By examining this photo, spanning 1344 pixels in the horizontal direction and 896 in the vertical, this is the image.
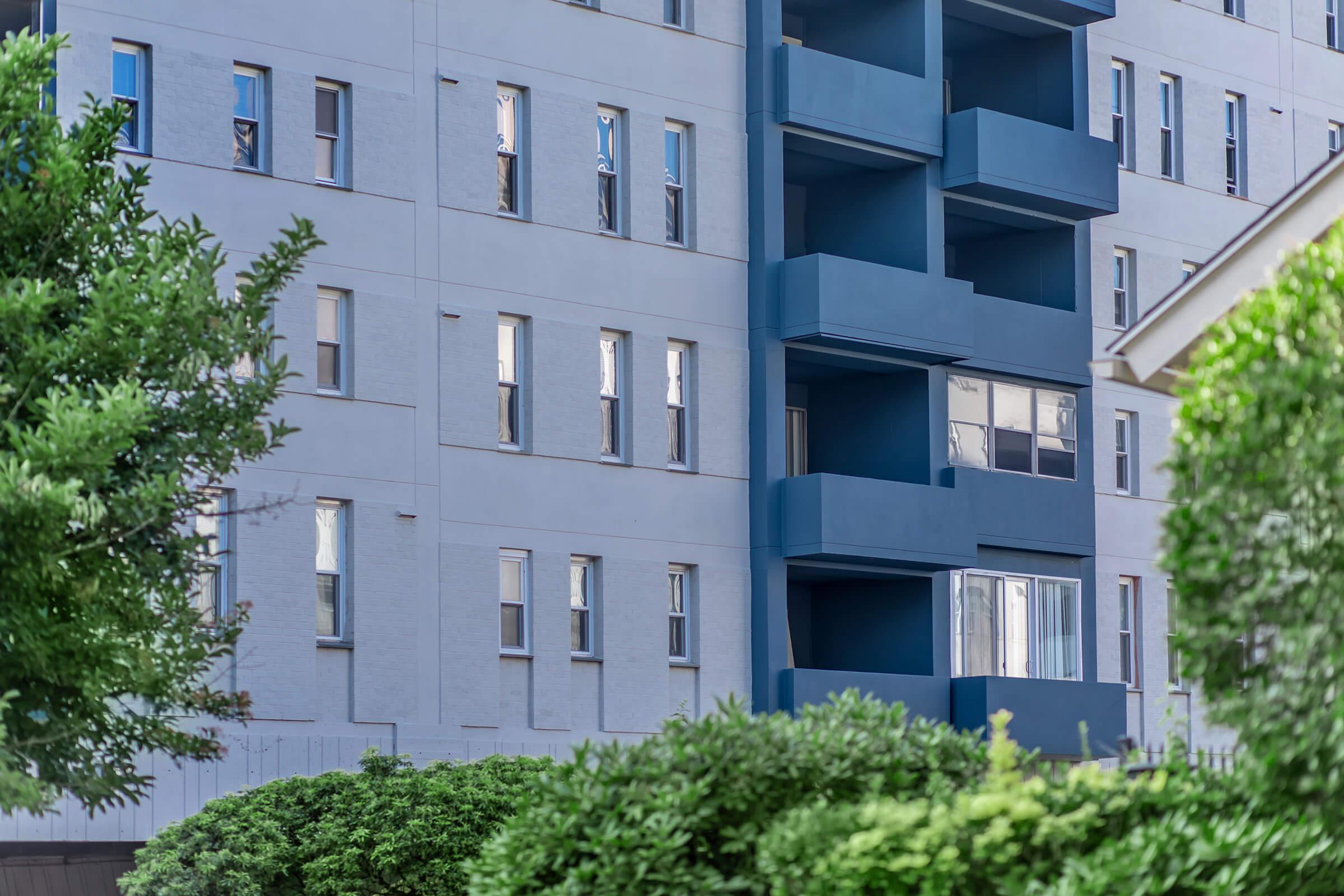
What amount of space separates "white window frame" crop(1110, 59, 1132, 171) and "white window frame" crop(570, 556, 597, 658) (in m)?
14.6

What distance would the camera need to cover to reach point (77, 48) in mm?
26188

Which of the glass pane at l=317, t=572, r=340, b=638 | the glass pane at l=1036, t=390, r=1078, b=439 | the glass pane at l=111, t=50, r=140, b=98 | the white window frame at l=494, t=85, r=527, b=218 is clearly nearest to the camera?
the glass pane at l=111, t=50, r=140, b=98

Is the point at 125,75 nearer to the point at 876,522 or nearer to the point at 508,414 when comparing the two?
the point at 508,414

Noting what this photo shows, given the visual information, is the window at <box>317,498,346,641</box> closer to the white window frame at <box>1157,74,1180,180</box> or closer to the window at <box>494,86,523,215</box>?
the window at <box>494,86,523,215</box>

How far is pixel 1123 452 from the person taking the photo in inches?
1531

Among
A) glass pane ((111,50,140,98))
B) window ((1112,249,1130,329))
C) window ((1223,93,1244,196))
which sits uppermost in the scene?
window ((1223,93,1244,196))

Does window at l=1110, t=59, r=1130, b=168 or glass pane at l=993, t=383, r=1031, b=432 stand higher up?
window at l=1110, t=59, r=1130, b=168

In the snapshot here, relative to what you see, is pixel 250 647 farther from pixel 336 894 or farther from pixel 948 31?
pixel 948 31

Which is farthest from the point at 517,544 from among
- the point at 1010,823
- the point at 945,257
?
the point at 1010,823

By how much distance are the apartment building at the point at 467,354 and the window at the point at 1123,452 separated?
9.49 meters

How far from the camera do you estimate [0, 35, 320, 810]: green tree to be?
13539 mm

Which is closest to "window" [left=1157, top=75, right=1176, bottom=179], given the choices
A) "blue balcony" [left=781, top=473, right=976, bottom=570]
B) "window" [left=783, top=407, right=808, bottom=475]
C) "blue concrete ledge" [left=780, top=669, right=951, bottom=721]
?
"window" [left=783, top=407, right=808, bottom=475]

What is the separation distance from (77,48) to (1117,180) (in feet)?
65.2

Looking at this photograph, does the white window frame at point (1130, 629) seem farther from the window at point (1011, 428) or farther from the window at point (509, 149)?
the window at point (509, 149)
